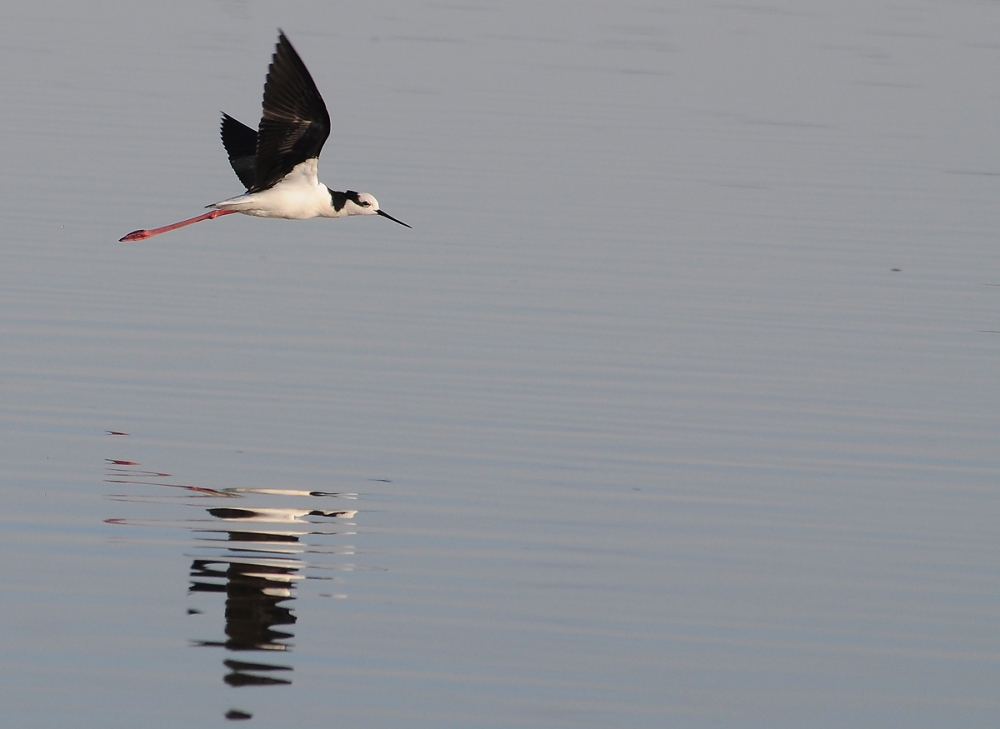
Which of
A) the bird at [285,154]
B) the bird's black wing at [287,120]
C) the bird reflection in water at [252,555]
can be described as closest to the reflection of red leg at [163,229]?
the bird at [285,154]

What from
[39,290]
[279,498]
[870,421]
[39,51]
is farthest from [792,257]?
[39,51]

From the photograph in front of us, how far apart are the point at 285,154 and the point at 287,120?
17.1 inches

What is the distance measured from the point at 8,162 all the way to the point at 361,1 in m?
13.1

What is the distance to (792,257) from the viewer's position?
12320 mm

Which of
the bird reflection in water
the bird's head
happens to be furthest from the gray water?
the bird's head

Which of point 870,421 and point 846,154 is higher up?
point 846,154

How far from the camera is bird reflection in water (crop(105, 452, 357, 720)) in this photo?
5.73 m

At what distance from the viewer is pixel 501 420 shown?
8.52 metres

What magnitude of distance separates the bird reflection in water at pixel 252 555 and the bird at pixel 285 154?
264 centimetres

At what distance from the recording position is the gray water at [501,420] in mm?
5770

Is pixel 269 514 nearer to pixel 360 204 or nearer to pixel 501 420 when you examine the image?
pixel 501 420

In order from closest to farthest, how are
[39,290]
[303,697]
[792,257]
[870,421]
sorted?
[303,697]
[870,421]
[39,290]
[792,257]

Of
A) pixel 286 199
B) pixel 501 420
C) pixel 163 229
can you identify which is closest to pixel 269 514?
pixel 501 420

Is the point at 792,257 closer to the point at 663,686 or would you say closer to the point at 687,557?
A: the point at 687,557
